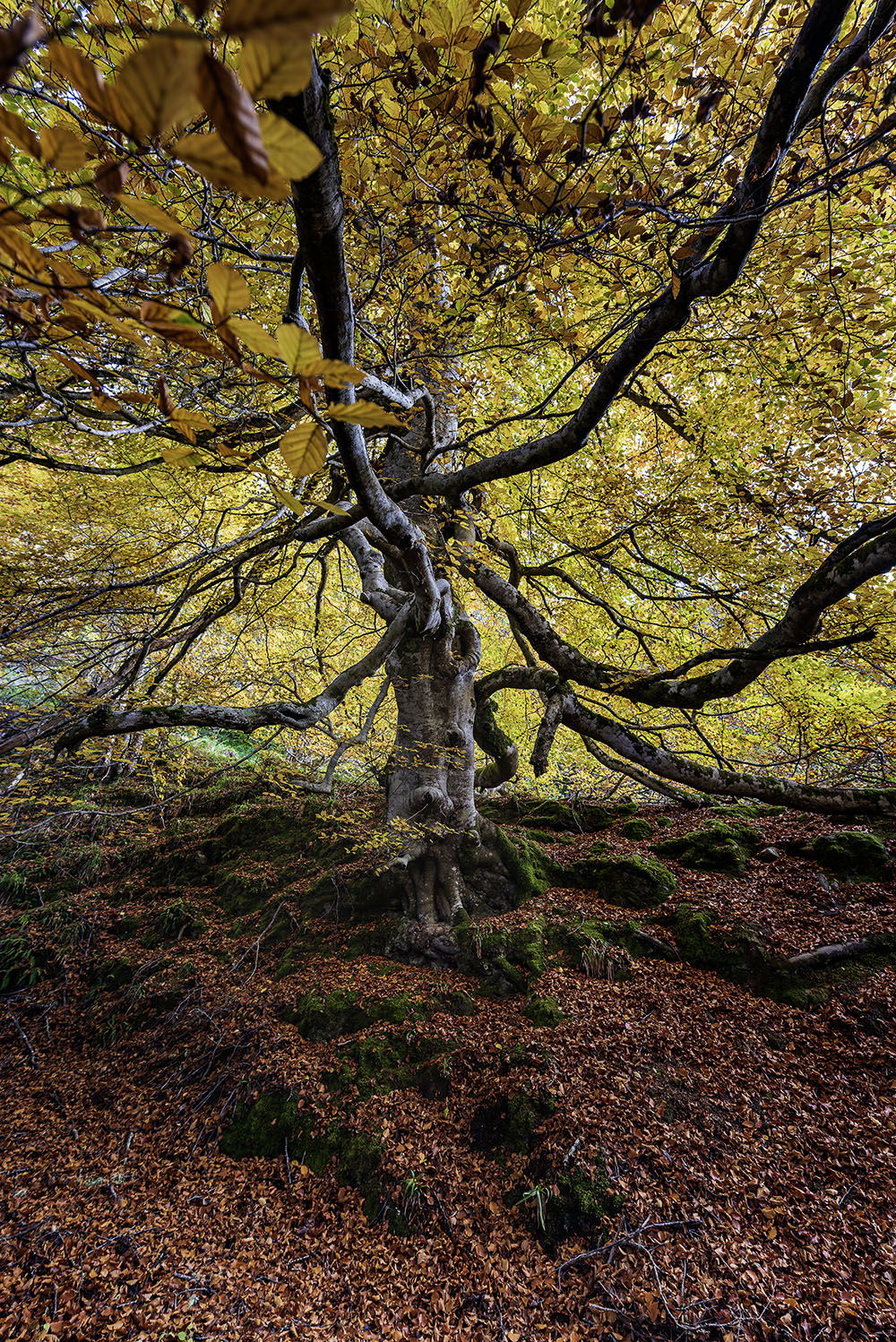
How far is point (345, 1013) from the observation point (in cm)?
419

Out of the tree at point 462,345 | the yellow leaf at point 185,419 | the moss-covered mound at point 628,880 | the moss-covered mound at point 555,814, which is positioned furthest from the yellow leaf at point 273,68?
the moss-covered mound at point 555,814

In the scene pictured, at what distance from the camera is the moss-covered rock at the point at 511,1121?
3275 mm

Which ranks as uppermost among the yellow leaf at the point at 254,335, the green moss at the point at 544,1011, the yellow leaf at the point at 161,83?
the yellow leaf at the point at 161,83

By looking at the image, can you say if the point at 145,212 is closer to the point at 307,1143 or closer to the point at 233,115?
the point at 233,115

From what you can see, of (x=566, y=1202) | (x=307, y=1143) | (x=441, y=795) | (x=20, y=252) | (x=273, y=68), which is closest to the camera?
(x=273, y=68)

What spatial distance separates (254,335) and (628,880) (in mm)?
5642

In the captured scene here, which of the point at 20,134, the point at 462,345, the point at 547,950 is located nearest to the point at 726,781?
the point at 547,950

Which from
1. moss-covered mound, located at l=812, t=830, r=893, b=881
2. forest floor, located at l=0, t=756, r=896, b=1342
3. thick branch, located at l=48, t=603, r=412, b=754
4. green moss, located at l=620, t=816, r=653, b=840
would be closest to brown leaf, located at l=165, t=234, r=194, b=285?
thick branch, located at l=48, t=603, r=412, b=754

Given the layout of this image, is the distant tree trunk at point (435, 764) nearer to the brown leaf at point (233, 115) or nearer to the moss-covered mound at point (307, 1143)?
the moss-covered mound at point (307, 1143)

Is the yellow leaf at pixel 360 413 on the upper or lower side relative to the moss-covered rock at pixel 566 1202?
upper

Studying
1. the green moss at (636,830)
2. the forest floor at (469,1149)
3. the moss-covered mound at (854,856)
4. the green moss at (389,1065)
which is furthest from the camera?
the green moss at (636,830)

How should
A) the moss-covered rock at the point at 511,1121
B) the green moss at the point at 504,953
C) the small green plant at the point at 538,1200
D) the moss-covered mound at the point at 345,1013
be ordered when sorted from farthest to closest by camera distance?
1. the green moss at the point at 504,953
2. the moss-covered mound at the point at 345,1013
3. the moss-covered rock at the point at 511,1121
4. the small green plant at the point at 538,1200

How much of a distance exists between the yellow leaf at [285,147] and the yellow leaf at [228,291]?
0.16 m

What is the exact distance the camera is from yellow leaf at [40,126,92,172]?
27.3 inches
